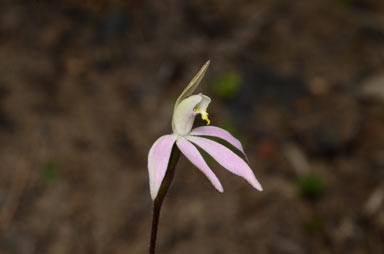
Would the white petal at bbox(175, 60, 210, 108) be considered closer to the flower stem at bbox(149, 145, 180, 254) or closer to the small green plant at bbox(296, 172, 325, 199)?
the flower stem at bbox(149, 145, 180, 254)

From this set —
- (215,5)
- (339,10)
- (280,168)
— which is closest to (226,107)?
(280,168)

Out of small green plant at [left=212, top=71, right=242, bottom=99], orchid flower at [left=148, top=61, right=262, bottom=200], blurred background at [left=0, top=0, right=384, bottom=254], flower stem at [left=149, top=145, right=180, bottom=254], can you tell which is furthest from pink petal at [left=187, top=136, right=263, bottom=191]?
small green plant at [left=212, top=71, right=242, bottom=99]

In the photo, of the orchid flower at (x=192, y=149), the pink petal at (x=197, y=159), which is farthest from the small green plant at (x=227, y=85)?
the pink petal at (x=197, y=159)

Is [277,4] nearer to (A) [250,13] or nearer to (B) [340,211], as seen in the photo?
(A) [250,13]

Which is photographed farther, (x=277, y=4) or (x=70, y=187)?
(x=277, y=4)

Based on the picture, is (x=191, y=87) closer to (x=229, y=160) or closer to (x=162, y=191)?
(x=229, y=160)

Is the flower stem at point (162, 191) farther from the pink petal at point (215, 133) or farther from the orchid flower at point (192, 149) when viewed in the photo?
the pink petal at point (215, 133)
